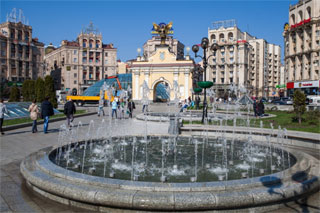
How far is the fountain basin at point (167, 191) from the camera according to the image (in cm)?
350

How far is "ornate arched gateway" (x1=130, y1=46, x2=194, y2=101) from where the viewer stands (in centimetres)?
4094

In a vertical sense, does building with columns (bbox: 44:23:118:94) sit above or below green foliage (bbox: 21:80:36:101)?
above

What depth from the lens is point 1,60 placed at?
5844cm

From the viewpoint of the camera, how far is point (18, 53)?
6169 cm

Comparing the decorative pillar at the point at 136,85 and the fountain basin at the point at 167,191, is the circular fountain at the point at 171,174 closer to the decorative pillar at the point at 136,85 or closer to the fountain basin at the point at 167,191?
the fountain basin at the point at 167,191

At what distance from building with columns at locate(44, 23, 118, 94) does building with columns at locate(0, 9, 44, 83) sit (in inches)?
236

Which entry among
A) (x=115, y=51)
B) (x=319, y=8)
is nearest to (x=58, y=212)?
(x=319, y=8)

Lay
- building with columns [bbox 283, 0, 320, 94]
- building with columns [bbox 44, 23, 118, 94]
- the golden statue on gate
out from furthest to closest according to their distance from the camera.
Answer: building with columns [bbox 44, 23, 118, 94], the golden statue on gate, building with columns [bbox 283, 0, 320, 94]

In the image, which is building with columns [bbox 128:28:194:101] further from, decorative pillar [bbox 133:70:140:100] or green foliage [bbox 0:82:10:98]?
green foliage [bbox 0:82:10:98]

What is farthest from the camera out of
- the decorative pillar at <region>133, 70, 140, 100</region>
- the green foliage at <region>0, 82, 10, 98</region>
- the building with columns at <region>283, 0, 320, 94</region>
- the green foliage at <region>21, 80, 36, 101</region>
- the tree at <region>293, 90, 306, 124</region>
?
the green foliage at <region>0, 82, 10, 98</region>

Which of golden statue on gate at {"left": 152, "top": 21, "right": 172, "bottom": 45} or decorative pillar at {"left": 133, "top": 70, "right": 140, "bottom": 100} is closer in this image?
decorative pillar at {"left": 133, "top": 70, "right": 140, "bottom": 100}

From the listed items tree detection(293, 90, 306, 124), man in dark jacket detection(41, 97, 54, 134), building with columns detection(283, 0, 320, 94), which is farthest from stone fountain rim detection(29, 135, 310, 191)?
building with columns detection(283, 0, 320, 94)

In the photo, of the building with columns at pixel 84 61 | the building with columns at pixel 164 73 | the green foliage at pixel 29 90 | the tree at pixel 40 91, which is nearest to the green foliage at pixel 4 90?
the building with columns at pixel 84 61

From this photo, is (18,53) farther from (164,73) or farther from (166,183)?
(166,183)
